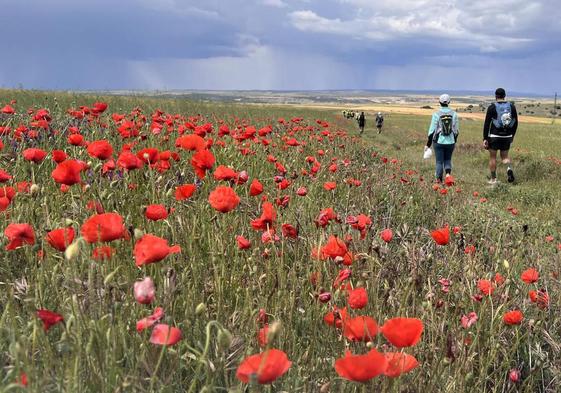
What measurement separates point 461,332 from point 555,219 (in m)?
5.58

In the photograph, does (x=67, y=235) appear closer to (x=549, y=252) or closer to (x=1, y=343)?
(x=1, y=343)

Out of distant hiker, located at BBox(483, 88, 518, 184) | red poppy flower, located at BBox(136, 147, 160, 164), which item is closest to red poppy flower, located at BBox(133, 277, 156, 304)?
red poppy flower, located at BBox(136, 147, 160, 164)

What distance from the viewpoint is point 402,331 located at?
1116mm

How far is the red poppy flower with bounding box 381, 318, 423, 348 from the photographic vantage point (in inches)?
43.8

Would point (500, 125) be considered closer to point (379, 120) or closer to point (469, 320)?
point (469, 320)

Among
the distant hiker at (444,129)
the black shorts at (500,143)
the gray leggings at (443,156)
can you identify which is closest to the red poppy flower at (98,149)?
the distant hiker at (444,129)

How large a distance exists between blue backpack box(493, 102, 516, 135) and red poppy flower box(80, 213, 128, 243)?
897cm

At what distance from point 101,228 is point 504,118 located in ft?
29.6

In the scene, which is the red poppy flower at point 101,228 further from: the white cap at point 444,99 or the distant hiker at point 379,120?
the distant hiker at point 379,120

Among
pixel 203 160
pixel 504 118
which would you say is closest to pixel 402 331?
pixel 203 160

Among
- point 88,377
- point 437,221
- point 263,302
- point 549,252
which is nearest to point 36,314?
point 88,377

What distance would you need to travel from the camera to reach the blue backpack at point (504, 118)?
29.6 feet

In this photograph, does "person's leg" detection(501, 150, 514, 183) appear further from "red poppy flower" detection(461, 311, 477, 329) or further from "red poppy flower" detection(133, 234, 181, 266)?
"red poppy flower" detection(133, 234, 181, 266)

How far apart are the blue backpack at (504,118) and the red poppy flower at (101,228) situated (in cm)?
897
